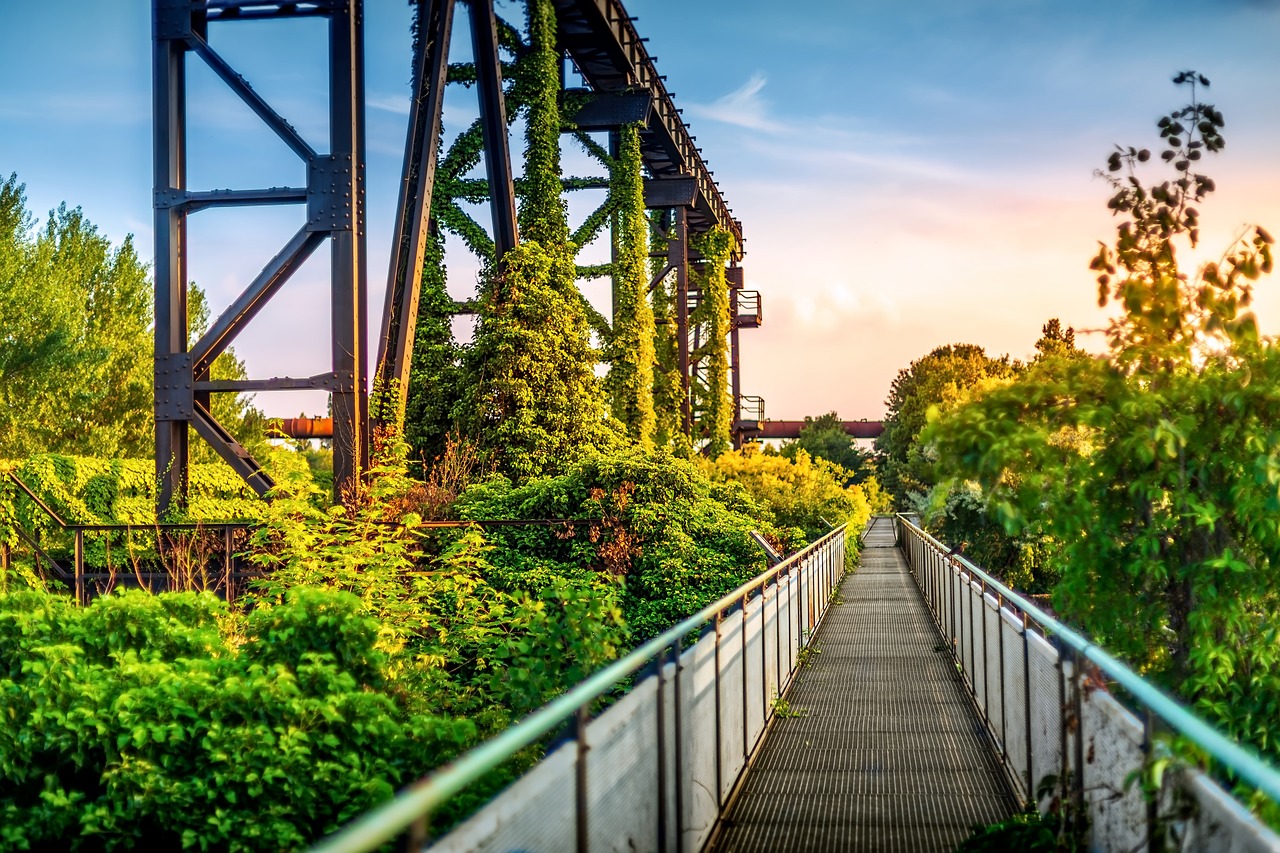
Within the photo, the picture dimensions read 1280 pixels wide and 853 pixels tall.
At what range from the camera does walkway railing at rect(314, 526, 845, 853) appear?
2834mm

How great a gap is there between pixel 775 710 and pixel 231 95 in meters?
13.2

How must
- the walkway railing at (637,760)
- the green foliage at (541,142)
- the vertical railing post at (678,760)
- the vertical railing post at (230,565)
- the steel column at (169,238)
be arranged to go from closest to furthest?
1. the walkway railing at (637,760)
2. the vertical railing post at (678,760)
3. the vertical railing post at (230,565)
4. the steel column at (169,238)
5. the green foliage at (541,142)

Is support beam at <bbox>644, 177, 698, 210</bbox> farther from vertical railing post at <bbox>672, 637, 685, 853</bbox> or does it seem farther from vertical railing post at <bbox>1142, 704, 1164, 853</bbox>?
vertical railing post at <bbox>1142, 704, 1164, 853</bbox>

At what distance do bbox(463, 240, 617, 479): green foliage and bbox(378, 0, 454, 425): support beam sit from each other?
1.70 metres

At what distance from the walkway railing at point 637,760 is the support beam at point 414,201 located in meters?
11.1

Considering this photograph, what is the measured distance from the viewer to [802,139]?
771 inches

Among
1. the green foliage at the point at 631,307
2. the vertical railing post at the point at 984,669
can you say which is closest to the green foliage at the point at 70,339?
the green foliage at the point at 631,307

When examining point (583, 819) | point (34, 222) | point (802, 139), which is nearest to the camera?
point (583, 819)

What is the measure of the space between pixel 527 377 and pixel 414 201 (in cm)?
360

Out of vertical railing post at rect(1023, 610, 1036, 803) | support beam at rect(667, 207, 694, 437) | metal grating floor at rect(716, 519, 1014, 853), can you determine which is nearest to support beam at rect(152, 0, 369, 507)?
metal grating floor at rect(716, 519, 1014, 853)

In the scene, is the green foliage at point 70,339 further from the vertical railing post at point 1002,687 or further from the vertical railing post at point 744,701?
the vertical railing post at point 1002,687

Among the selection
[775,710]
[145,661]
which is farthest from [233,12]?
[775,710]

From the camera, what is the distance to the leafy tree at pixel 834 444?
7462cm

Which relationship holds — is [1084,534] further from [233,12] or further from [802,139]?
[233,12]
